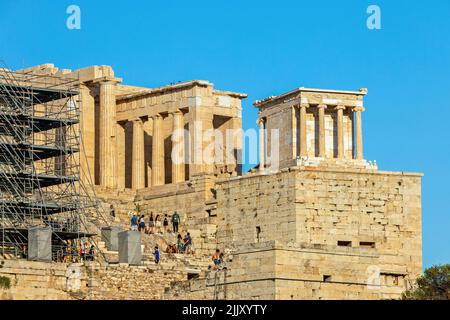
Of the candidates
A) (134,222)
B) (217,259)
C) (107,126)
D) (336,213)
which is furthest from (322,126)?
(217,259)

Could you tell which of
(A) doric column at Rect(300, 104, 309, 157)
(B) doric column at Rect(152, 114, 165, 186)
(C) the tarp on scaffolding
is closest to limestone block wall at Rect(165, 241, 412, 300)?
(C) the tarp on scaffolding

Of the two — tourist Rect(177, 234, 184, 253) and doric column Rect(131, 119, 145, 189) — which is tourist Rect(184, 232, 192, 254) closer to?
tourist Rect(177, 234, 184, 253)

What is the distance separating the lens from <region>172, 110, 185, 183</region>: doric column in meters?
99.2

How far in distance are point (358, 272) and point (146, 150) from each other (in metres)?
30.8

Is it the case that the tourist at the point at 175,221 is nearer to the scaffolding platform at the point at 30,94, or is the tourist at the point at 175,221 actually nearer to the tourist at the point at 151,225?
the tourist at the point at 151,225

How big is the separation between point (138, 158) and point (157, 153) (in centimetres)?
113

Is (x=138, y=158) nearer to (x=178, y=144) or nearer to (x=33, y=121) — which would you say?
(x=178, y=144)

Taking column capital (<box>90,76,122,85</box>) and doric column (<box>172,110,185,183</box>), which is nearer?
doric column (<box>172,110,185,183</box>)

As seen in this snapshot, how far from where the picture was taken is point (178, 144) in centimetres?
10044

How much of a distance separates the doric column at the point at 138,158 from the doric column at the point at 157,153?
74 cm

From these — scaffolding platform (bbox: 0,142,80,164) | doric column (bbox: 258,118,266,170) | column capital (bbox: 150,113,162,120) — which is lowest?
scaffolding platform (bbox: 0,142,80,164)

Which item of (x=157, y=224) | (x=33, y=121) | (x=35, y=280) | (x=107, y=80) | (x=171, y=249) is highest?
(x=107, y=80)

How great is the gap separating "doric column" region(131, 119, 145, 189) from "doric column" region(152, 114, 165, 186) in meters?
0.74

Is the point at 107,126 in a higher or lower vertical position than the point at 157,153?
higher
